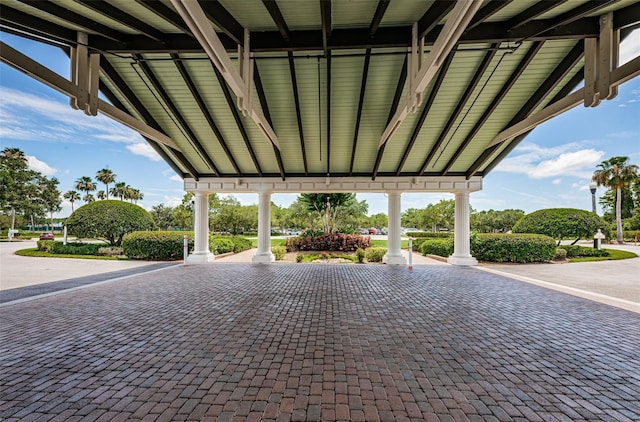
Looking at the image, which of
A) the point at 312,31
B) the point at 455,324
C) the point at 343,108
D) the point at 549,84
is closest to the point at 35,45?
the point at 312,31

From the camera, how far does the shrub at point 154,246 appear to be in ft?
40.4

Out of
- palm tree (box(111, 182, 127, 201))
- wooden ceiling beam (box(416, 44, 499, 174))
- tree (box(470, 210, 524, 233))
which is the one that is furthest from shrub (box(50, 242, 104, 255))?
tree (box(470, 210, 524, 233))

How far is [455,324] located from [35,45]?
31.1 ft

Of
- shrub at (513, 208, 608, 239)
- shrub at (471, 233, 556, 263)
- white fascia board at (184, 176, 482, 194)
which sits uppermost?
white fascia board at (184, 176, 482, 194)

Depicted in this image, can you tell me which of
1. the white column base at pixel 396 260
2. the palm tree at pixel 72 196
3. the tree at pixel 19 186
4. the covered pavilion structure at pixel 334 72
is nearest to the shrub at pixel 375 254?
the white column base at pixel 396 260

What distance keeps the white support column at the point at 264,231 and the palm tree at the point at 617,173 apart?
29.3 metres

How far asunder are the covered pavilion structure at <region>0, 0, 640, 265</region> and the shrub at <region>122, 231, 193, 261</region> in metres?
4.04

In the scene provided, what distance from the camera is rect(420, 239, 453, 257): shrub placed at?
13258 millimetres

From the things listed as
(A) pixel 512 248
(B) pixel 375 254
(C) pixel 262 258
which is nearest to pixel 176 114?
(C) pixel 262 258

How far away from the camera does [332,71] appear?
21.5 feet

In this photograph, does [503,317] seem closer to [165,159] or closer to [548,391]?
[548,391]

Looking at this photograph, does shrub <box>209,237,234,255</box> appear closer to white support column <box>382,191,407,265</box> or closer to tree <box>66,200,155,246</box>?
tree <box>66,200,155,246</box>

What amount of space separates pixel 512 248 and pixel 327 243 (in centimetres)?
938

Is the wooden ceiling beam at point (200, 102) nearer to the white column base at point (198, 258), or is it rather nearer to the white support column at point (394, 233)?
the white column base at point (198, 258)
